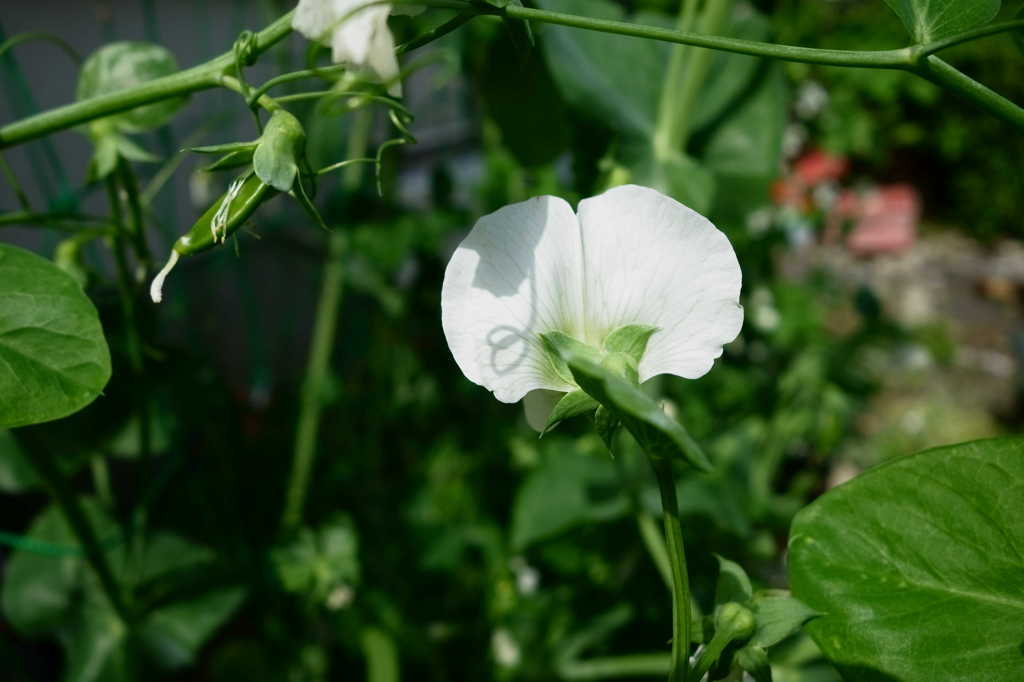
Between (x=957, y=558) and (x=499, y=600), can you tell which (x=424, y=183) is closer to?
(x=499, y=600)

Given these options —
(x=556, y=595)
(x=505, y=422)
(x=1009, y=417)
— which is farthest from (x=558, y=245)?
(x=1009, y=417)

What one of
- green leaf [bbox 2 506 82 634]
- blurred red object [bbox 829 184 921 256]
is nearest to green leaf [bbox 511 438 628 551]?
green leaf [bbox 2 506 82 634]

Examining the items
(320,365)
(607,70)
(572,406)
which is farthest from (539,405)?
(320,365)

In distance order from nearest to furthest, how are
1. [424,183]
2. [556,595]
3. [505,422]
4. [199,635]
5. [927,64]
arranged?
[927,64]
[199,635]
[556,595]
[505,422]
[424,183]

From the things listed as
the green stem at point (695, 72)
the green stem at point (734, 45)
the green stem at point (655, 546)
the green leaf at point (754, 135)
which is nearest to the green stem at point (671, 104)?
the green stem at point (695, 72)

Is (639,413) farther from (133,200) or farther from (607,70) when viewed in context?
(607,70)

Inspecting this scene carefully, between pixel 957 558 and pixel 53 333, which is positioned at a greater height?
pixel 53 333
